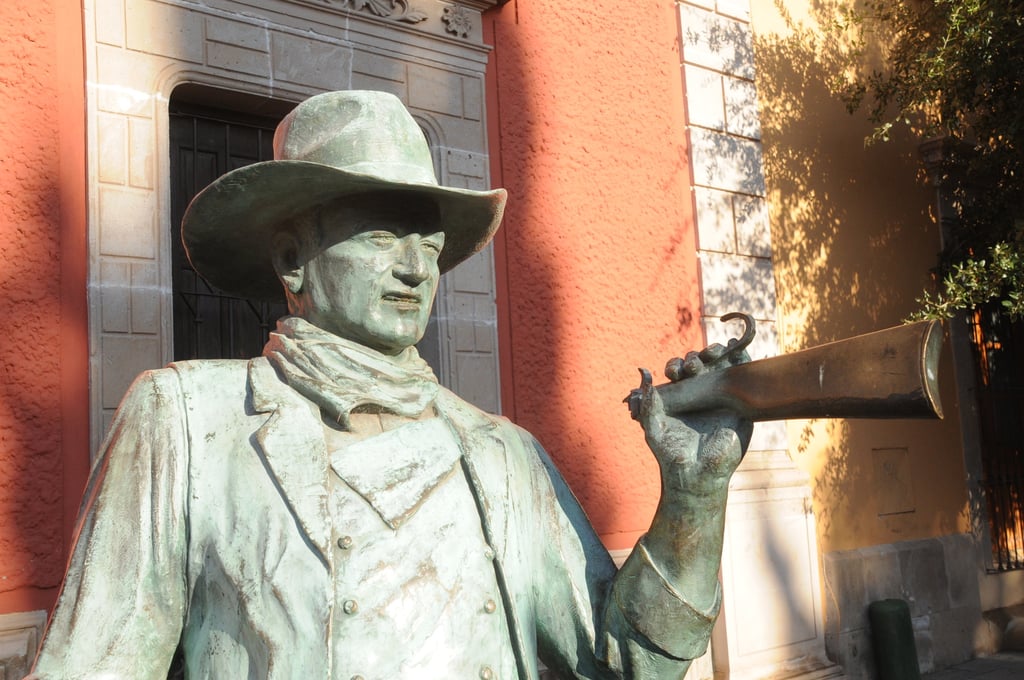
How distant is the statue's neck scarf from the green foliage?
5.13 meters

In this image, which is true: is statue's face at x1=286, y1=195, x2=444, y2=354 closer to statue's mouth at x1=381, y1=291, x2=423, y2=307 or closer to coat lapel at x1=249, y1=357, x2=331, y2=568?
statue's mouth at x1=381, y1=291, x2=423, y2=307

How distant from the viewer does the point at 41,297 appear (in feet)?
13.1

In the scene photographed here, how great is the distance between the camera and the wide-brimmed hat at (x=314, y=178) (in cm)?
183

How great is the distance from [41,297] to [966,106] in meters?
5.63

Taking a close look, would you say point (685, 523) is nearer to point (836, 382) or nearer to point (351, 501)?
point (836, 382)

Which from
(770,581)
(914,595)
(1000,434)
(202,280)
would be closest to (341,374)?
(202,280)

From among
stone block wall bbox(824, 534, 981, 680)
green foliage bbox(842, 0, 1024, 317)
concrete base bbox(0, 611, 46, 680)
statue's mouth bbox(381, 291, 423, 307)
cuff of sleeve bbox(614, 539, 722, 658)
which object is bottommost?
stone block wall bbox(824, 534, 981, 680)

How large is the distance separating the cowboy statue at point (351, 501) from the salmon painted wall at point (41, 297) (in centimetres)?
223

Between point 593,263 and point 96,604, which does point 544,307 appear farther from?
point 96,604

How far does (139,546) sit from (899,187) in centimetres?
736

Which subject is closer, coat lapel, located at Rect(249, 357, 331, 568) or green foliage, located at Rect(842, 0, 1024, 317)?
coat lapel, located at Rect(249, 357, 331, 568)

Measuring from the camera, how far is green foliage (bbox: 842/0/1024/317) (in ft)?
20.1

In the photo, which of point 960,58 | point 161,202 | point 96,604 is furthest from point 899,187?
point 96,604

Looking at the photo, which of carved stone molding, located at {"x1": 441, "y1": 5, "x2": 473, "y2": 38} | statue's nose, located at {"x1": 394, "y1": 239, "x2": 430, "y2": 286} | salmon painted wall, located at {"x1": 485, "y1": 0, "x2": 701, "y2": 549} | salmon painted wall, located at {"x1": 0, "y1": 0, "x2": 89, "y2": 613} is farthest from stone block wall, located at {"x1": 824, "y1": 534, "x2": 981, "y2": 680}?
statue's nose, located at {"x1": 394, "y1": 239, "x2": 430, "y2": 286}
